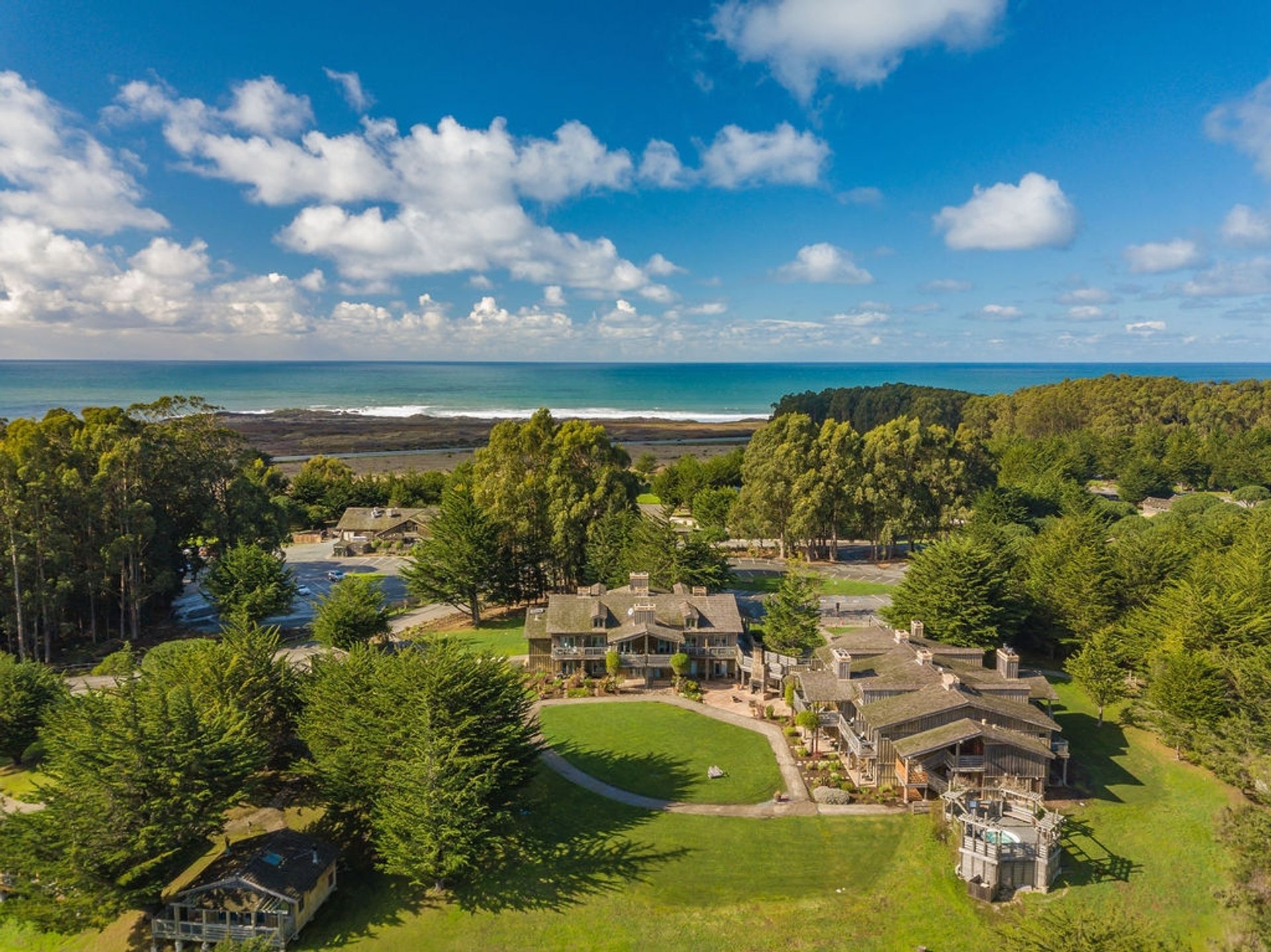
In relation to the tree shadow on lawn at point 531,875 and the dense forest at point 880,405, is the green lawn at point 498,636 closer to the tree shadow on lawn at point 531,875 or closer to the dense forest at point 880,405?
the tree shadow on lawn at point 531,875

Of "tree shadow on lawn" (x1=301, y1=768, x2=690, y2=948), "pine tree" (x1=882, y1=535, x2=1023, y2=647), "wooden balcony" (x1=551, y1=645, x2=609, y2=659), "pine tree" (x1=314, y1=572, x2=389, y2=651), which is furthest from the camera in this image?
"wooden balcony" (x1=551, y1=645, x2=609, y2=659)

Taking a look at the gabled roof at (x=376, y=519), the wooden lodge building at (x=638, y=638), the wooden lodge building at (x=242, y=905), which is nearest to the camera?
the wooden lodge building at (x=242, y=905)

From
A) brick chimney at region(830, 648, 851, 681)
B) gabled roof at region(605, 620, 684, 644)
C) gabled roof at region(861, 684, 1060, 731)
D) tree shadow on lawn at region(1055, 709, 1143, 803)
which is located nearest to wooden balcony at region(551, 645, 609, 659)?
gabled roof at region(605, 620, 684, 644)

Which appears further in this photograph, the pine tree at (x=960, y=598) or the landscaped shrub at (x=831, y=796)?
the pine tree at (x=960, y=598)

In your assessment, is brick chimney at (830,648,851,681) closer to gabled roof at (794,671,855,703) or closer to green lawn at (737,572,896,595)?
gabled roof at (794,671,855,703)

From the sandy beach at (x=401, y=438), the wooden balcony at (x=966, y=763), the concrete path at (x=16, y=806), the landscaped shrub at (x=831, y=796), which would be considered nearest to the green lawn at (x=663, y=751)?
the landscaped shrub at (x=831, y=796)

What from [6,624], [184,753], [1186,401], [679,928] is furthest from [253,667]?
[1186,401]
